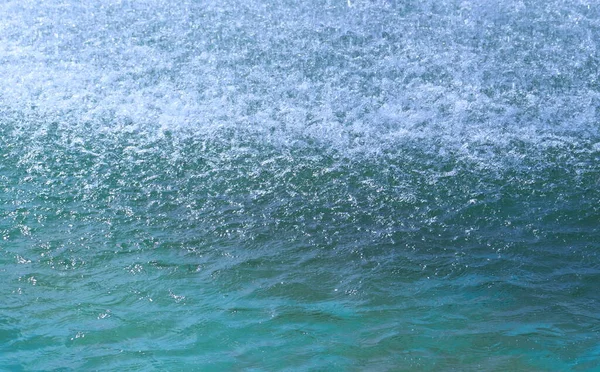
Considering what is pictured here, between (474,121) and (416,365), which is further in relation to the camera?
(474,121)

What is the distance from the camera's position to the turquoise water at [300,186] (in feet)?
22.2

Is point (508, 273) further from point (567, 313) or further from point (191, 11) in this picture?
point (191, 11)

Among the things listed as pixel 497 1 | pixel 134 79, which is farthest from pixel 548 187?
pixel 134 79

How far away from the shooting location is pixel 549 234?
8.02 metres

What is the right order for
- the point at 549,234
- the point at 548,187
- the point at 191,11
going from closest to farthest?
the point at 549,234 → the point at 548,187 → the point at 191,11

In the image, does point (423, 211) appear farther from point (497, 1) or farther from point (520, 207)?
point (497, 1)

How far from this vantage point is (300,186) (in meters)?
8.86

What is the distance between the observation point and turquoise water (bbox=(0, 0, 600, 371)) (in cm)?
677

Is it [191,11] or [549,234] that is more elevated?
[191,11]

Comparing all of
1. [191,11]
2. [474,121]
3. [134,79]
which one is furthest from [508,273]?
[191,11]

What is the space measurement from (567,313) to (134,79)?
23.4ft

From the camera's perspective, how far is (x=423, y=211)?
8367 mm

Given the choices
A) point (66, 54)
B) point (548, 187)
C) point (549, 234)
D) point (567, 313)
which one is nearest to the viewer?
point (567, 313)

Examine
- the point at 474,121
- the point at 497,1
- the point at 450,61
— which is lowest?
the point at 474,121
